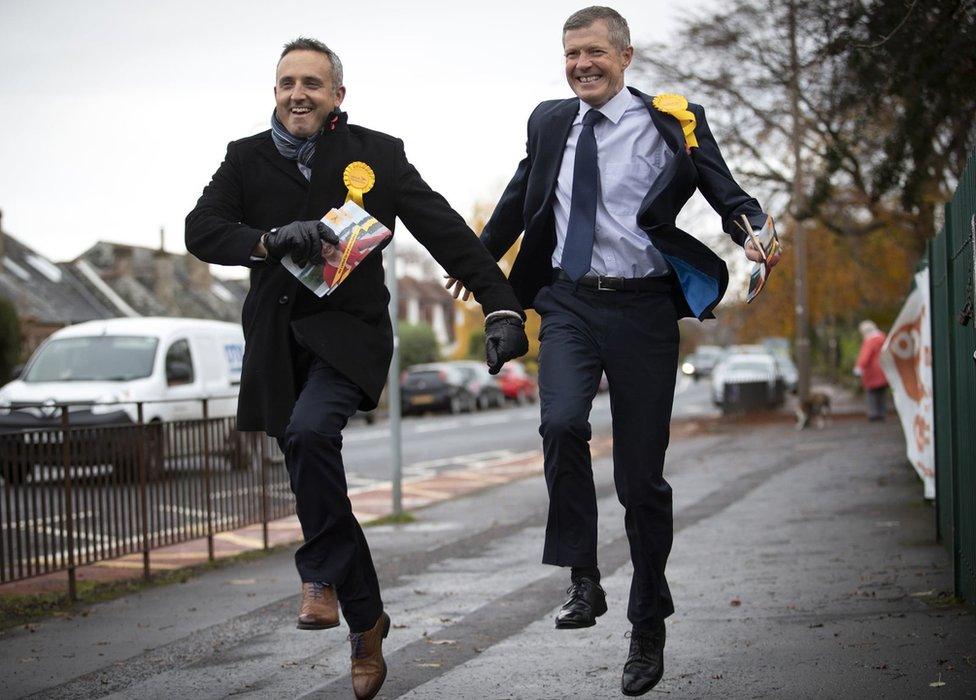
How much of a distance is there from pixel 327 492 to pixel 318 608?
0.39 meters

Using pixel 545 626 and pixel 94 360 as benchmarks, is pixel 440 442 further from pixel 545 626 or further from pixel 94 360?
pixel 545 626

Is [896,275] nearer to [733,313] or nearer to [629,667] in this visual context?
[733,313]

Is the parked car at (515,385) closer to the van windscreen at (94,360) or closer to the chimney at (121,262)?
the chimney at (121,262)

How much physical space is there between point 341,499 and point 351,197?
107 cm

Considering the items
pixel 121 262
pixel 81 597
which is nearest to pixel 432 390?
pixel 121 262

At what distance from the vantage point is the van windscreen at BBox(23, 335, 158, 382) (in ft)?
54.1

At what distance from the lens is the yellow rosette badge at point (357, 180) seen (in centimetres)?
469

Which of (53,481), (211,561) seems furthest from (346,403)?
(211,561)

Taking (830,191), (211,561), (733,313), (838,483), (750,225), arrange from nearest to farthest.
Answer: (750,225), (211,561), (838,483), (830,191), (733,313)

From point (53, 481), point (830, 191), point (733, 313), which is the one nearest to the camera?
point (53, 481)

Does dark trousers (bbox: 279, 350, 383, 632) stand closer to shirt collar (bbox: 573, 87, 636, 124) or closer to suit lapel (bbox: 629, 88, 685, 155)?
shirt collar (bbox: 573, 87, 636, 124)

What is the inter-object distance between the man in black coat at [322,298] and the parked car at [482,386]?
36034mm

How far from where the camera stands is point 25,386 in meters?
16.3

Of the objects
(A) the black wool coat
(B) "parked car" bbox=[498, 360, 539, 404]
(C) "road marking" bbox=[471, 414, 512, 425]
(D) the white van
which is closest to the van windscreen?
(D) the white van
